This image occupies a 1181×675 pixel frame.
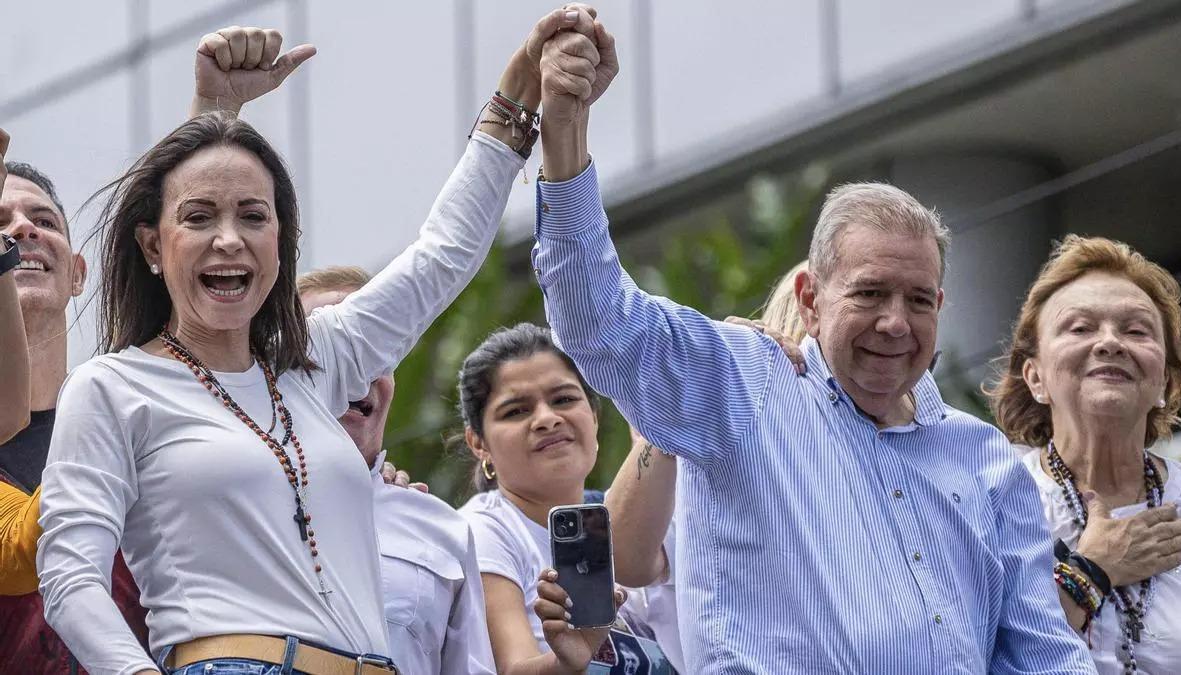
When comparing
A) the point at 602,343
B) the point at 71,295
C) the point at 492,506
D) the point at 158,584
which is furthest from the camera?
the point at 492,506

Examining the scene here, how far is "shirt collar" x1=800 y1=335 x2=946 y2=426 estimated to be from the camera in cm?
418

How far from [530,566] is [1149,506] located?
1688mm

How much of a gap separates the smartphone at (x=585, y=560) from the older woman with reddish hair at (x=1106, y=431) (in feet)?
4.99

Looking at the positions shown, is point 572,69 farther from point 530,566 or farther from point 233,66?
point 530,566

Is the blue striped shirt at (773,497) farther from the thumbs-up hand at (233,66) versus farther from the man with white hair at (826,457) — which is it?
the thumbs-up hand at (233,66)

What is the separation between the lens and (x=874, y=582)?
3906 millimetres

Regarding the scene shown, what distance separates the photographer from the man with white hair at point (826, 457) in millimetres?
3771

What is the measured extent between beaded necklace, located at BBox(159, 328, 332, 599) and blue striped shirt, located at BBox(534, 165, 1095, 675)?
0.55 metres

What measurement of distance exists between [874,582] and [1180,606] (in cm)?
144

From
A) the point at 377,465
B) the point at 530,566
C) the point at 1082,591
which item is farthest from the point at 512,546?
the point at 1082,591

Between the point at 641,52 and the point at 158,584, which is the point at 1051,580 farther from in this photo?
the point at 641,52

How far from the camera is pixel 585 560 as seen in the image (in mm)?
3883

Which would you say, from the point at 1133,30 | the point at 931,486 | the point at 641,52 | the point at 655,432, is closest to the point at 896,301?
the point at 931,486

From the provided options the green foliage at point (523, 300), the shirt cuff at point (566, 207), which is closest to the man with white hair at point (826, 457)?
the shirt cuff at point (566, 207)
